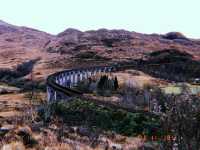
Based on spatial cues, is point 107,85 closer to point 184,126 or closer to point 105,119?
point 105,119

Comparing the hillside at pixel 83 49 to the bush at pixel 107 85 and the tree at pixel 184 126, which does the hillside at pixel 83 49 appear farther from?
the tree at pixel 184 126

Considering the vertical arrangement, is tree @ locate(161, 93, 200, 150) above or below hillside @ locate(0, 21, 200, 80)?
above

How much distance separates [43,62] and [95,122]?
10132 cm

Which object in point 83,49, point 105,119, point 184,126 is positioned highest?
point 184,126

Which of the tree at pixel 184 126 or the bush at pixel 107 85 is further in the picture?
the bush at pixel 107 85

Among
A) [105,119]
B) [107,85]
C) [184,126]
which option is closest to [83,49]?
[107,85]

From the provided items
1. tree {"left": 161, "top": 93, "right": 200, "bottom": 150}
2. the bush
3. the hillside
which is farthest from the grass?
the hillside

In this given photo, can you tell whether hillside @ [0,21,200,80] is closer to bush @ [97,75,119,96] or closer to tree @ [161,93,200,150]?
bush @ [97,75,119,96]

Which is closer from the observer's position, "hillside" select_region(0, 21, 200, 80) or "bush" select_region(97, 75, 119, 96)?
"bush" select_region(97, 75, 119, 96)

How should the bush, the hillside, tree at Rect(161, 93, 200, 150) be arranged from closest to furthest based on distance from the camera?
1. tree at Rect(161, 93, 200, 150)
2. the bush
3. the hillside

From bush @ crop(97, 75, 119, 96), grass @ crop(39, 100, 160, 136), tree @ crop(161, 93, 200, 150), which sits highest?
tree @ crop(161, 93, 200, 150)

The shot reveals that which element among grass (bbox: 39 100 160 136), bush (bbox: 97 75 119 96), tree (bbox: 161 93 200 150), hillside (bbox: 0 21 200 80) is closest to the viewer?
tree (bbox: 161 93 200 150)

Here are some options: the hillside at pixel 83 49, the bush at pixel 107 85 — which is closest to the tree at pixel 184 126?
the bush at pixel 107 85

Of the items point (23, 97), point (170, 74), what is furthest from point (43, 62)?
point (23, 97)
